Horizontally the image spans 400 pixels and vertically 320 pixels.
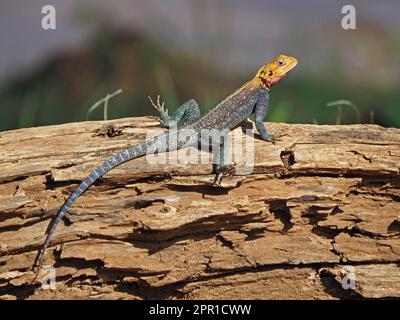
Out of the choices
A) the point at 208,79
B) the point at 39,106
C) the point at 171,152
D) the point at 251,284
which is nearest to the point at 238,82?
the point at 208,79

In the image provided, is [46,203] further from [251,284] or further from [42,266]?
[251,284]

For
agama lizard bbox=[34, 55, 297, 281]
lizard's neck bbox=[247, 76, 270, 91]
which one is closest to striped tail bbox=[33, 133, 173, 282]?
agama lizard bbox=[34, 55, 297, 281]

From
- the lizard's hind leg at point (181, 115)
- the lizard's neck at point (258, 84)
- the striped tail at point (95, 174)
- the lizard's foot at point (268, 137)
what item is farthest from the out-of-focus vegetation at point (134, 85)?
the striped tail at point (95, 174)

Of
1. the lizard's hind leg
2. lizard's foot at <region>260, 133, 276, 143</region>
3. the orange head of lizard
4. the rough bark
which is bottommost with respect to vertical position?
the rough bark

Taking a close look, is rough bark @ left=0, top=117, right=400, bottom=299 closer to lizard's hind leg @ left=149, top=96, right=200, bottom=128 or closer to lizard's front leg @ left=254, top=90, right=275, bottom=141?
lizard's front leg @ left=254, top=90, right=275, bottom=141

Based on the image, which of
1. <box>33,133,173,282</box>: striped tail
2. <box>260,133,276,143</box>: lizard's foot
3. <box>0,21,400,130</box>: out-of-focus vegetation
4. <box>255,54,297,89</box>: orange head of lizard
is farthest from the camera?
<box>0,21,400,130</box>: out-of-focus vegetation

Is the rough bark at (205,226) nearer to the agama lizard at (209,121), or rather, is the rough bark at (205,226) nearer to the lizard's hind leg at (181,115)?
the agama lizard at (209,121)
